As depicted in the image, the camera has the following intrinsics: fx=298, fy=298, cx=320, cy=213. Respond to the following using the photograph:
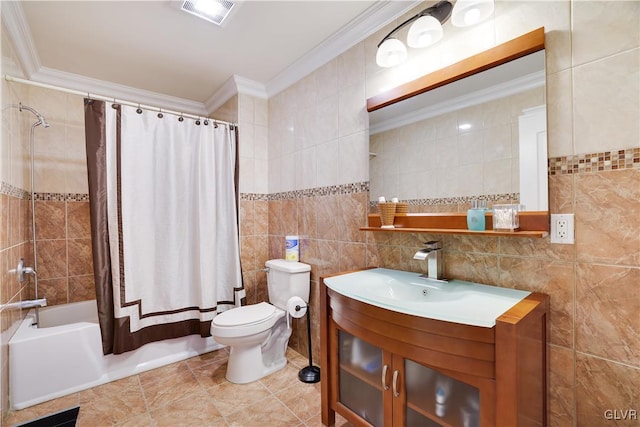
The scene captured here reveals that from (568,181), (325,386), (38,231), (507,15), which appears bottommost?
(325,386)

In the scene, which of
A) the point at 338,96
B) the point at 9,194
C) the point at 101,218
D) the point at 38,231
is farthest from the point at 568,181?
the point at 38,231

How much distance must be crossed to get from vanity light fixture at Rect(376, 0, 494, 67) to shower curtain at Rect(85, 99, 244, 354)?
1.48 meters

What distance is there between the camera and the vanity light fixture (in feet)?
4.16

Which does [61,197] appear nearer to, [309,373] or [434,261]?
[309,373]

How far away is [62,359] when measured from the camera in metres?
1.88

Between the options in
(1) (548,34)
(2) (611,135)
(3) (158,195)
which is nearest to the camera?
(2) (611,135)

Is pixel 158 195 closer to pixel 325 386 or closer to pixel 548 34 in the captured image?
pixel 325 386

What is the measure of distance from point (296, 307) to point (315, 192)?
85 centimetres

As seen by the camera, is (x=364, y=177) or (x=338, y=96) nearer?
(x=364, y=177)

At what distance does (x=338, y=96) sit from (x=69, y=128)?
7.70 ft

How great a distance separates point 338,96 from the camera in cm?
206

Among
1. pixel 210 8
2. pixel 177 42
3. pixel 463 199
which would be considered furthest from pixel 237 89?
pixel 463 199

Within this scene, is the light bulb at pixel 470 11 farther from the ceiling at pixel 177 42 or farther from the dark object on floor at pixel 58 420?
the dark object on floor at pixel 58 420

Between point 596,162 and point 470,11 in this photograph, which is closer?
point 596,162
